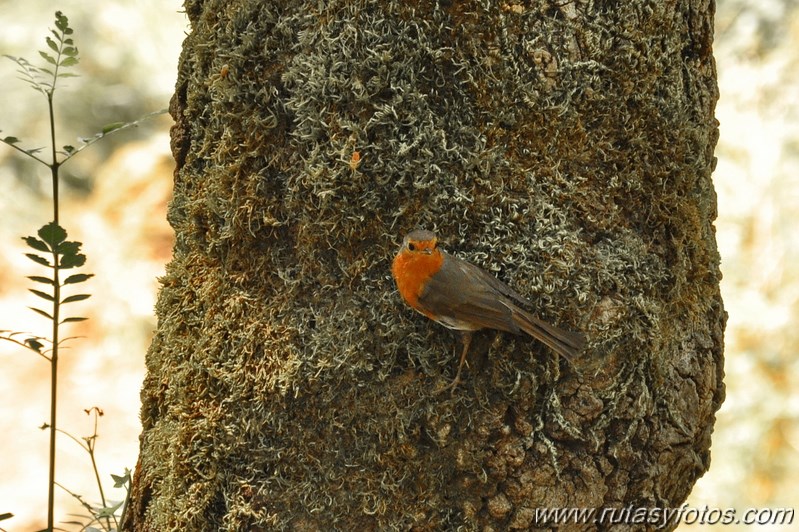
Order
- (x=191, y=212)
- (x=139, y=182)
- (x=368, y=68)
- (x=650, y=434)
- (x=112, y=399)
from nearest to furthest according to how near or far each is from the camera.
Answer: (x=368, y=68), (x=650, y=434), (x=191, y=212), (x=112, y=399), (x=139, y=182)

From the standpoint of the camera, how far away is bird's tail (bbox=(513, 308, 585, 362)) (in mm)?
2195

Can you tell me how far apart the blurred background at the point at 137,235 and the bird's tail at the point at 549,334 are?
12.5 feet

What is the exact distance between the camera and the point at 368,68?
2.21 m

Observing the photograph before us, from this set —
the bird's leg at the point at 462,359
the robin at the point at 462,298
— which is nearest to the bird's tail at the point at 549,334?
the robin at the point at 462,298

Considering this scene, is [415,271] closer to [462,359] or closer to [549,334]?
[462,359]

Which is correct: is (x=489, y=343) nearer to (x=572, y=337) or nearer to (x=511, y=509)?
(x=572, y=337)

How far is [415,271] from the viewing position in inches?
83.2

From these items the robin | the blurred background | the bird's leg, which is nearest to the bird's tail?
the robin

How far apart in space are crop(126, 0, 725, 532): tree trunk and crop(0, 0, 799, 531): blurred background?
130 inches

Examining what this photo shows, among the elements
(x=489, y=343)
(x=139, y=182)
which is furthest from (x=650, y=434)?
(x=139, y=182)

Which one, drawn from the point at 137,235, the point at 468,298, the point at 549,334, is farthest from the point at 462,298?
the point at 137,235

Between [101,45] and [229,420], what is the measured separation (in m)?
5.95

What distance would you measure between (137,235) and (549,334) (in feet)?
17.6

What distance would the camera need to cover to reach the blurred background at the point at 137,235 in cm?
588
